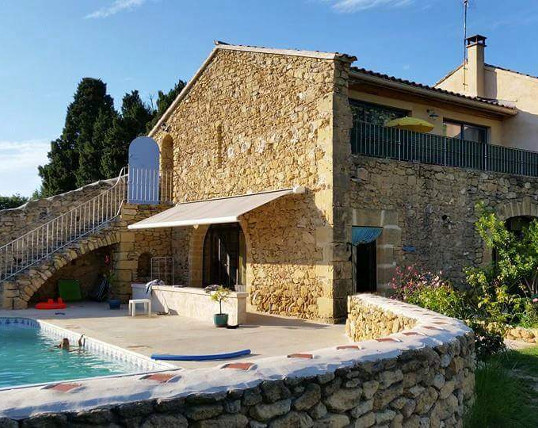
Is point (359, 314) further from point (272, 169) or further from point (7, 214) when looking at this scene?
point (7, 214)

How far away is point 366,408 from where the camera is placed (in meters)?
5.63

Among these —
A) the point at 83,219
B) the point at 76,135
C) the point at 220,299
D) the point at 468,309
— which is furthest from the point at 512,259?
the point at 76,135

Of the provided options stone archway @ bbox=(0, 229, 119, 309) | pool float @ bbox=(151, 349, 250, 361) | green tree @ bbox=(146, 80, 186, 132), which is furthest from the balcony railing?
green tree @ bbox=(146, 80, 186, 132)

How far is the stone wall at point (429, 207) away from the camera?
1684 centimetres

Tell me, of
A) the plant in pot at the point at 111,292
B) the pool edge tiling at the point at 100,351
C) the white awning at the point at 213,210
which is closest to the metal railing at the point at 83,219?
the white awning at the point at 213,210

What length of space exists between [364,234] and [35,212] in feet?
42.8

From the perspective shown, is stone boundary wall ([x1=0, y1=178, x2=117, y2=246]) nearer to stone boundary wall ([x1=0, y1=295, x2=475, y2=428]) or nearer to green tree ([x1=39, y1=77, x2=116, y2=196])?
green tree ([x1=39, y1=77, x2=116, y2=196])

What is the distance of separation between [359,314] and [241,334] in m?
3.09

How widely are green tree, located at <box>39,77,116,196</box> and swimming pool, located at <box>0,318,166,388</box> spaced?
2625 centimetres

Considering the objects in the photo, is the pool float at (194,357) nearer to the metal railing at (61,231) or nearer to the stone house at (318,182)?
the stone house at (318,182)

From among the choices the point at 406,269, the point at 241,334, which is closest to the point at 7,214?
the point at 241,334

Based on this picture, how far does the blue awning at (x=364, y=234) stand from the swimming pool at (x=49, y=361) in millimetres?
7611

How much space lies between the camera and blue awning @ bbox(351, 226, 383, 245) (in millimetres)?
16422

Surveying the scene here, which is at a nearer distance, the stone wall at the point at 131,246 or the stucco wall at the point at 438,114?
the stucco wall at the point at 438,114
